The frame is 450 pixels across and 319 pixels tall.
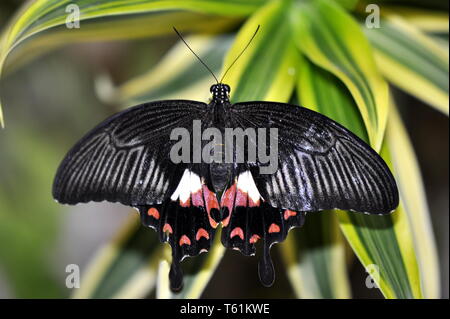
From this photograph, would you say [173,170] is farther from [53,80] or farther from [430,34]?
[53,80]

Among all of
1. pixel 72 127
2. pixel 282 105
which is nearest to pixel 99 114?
pixel 72 127

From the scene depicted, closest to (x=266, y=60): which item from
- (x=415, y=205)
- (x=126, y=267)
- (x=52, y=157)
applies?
(x=415, y=205)

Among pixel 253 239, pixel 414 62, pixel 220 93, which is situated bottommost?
pixel 253 239

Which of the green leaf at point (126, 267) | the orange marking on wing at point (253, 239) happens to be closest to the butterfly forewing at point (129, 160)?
the orange marking on wing at point (253, 239)

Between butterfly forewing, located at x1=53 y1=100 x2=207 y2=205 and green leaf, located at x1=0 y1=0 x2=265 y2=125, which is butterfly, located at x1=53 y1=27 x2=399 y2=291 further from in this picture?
green leaf, located at x1=0 y1=0 x2=265 y2=125

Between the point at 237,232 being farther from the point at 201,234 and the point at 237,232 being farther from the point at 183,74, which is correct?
the point at 183,74

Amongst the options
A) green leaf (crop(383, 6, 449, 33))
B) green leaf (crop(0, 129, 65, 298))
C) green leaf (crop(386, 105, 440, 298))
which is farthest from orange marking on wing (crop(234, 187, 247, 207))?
green leaf (crop(0, 129, 65, 298))

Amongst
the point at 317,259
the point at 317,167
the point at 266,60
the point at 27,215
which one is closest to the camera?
the point at 317,167
